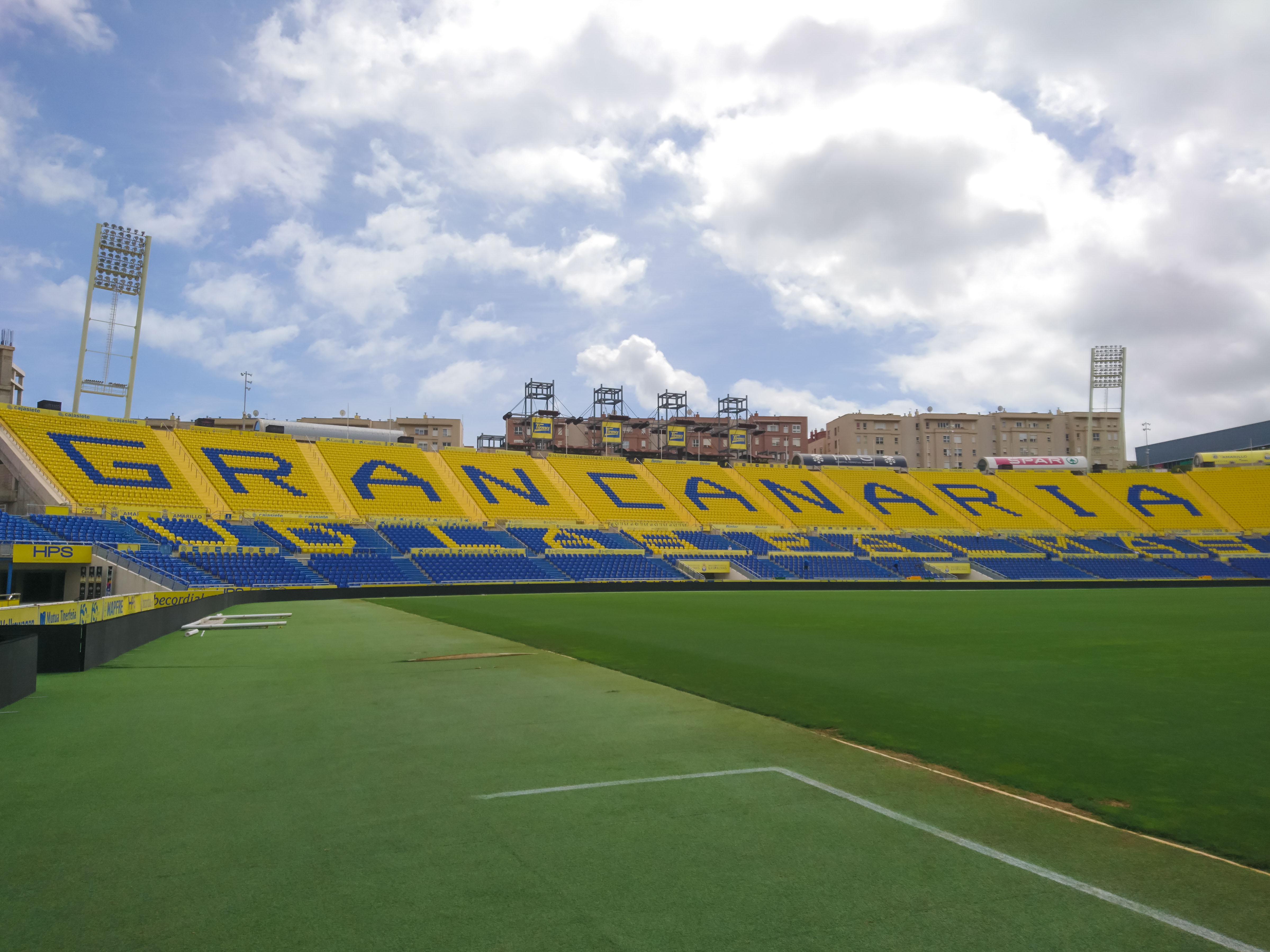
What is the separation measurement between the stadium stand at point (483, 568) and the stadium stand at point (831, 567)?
15.1m

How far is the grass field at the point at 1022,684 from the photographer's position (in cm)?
588

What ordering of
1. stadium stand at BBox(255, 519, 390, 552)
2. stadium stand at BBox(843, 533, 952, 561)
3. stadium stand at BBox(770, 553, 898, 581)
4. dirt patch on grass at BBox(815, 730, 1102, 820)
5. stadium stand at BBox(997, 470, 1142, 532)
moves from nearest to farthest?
dirt patch on grass at BBox(815, 730, 1102, 820) → stadium stand at BBox(255, 519, 390, 552) → stadium stand at BBox(770, 553, 898, 581) → stadium stand at BBox(843, 533, 952, 561) → stadium stand at BBox(997, 470, 1142, 532)

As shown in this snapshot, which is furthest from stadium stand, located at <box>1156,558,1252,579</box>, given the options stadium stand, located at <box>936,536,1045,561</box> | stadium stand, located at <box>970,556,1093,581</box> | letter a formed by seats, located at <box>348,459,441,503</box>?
letter a formed by seats, located at <box>348,459,441,503</box>

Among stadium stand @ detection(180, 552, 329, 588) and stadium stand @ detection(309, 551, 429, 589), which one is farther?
stadium stand @ detection(309, 551, 429, 589)

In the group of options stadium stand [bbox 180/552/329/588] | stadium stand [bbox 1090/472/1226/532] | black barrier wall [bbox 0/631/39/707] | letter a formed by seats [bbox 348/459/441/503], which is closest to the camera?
black barrier wall [bbox 0/631/39/707]

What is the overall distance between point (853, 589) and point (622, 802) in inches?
1504

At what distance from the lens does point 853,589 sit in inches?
1629

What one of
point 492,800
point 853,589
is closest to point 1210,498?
point 853,589

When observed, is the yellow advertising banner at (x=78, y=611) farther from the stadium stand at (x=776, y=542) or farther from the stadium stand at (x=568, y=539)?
the stadium stand at (x=776, y=542)

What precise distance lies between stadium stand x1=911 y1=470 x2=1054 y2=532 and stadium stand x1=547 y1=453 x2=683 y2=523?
85.4 feet

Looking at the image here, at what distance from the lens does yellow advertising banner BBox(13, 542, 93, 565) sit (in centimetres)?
2275

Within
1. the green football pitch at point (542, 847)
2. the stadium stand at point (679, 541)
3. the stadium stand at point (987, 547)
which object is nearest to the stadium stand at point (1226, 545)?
the stadium stand at point (987, 547)

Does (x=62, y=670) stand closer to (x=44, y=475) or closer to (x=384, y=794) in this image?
(x=384, y=794)

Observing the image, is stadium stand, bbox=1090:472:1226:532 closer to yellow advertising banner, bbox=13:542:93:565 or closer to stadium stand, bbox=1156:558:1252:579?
stadium stand, bbox=1156:558:1252:579
